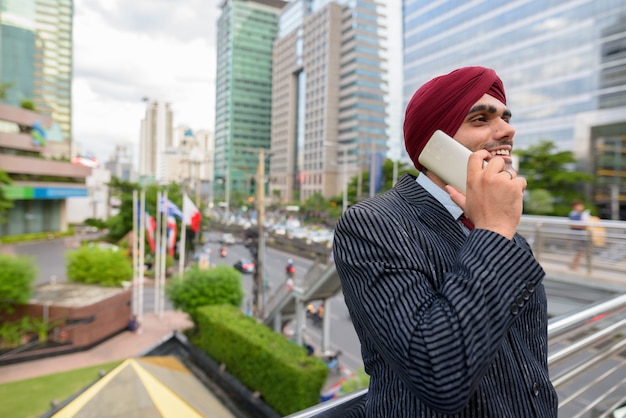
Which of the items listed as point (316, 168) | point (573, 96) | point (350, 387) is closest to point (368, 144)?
point (316, 168)

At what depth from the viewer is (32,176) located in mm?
35969

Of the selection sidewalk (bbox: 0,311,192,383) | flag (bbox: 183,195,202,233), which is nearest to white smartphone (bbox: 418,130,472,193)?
sidewalk (bbox: 0,311,192,383)

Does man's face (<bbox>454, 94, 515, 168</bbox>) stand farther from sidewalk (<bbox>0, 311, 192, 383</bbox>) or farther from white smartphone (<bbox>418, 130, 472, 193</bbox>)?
sidewalk (<bbox>0, 311, 192, 383</bbox>)

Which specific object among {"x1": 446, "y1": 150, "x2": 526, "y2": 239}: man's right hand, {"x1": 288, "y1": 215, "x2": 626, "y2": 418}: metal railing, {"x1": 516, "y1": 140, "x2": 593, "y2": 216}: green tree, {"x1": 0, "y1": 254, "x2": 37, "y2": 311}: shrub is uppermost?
{"x1": 516, "y1": 140, "x2": 593, "y2": 216}: green tree

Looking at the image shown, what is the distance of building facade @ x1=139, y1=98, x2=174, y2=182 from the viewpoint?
3413 inches

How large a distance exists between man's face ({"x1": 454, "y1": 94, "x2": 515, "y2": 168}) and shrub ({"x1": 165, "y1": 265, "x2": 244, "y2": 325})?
1360 cm

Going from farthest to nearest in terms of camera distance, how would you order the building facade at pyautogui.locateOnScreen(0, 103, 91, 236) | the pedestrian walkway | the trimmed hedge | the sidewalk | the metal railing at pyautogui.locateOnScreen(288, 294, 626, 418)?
1. the building facade at pyautogui.locateOnScreen(0, 103, 91, 236)
2. the sidewalk
3. the pedestrian walkway
4. the trimmed hedge
5. the metal railing at pyautogui.locateOnScreen(288, 294, 626, 418)

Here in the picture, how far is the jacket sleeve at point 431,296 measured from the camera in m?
0.72

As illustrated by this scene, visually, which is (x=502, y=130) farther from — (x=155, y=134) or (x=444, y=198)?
(x=155, y=134)

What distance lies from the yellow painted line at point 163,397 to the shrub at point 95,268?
41.5 feet

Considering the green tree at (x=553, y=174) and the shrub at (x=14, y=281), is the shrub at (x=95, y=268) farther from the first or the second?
the green tree at (x=553, y=174)

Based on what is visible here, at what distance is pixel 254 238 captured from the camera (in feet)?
53.7

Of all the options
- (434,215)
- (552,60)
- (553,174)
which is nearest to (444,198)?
(434,215)

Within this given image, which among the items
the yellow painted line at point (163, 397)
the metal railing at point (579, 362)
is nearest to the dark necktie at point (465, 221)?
the metal railing at point (579, 362)
